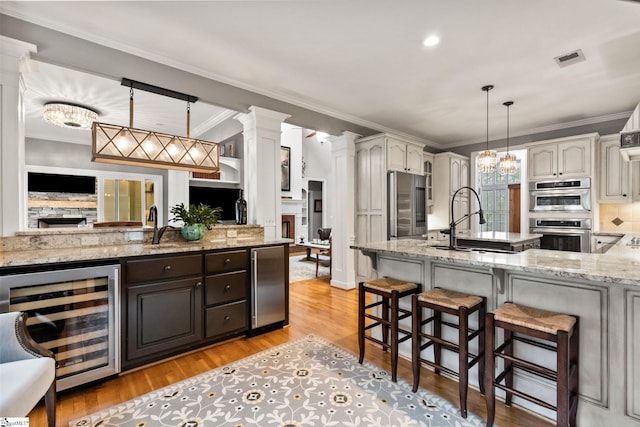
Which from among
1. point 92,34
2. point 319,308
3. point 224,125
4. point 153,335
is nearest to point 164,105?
point 224,125

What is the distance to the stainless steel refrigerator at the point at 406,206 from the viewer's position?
4.54m

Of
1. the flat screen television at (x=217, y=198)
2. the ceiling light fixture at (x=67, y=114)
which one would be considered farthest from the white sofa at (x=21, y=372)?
the flat screen television at (x=217, y=198)

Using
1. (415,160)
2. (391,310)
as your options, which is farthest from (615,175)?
(391,310)

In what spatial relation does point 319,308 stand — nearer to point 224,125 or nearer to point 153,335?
point 153,335

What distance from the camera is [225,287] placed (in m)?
2.72

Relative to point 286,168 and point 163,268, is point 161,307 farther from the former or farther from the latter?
point 286,168

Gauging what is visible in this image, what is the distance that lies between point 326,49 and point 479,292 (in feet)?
7.91

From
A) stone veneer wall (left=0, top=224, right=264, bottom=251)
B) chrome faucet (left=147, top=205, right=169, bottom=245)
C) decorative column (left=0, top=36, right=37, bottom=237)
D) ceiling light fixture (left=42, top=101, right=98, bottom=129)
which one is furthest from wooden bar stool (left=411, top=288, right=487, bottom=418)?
ceiling light fixture (left=42, top=101, right=98, bottom=129)

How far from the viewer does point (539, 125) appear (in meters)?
4.91

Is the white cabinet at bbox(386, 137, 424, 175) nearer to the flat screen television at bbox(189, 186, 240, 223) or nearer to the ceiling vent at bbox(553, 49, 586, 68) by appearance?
the ceiling vent at bbox(553, 49, 586, 68)

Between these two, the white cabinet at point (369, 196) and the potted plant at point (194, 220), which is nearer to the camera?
the potted plant at point (194, 220)

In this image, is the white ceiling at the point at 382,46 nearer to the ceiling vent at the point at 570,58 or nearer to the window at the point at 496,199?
the ceiling vent at the point at 570,58

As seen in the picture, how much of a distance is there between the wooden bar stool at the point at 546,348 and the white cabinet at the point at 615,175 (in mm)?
3892

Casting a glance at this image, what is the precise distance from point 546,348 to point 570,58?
9.00 feet
